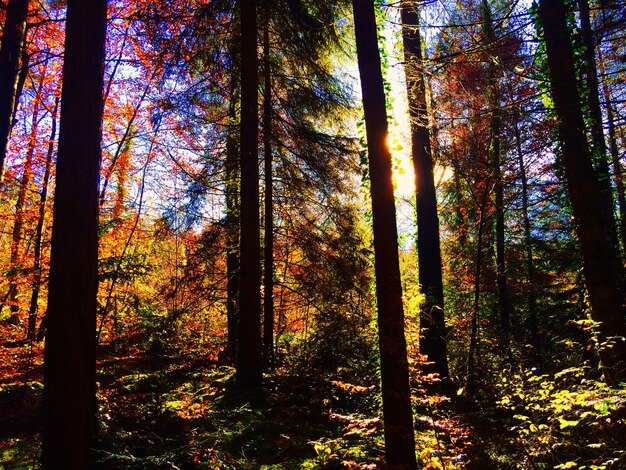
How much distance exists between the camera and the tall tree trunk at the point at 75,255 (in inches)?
149

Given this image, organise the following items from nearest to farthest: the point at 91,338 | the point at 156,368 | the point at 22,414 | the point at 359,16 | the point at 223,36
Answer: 1. the point at 91,338
2. the point at 359,16
3. the point at 22,414
4. the point at 223,36
5. the point at 156,368

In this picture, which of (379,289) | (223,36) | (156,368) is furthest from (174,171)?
(379,289)

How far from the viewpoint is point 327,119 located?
10914 mm

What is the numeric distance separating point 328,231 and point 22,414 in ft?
25.6

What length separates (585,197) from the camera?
484 cm

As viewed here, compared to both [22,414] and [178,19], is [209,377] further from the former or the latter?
[178,19]

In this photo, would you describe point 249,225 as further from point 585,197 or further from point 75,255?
point 585,197

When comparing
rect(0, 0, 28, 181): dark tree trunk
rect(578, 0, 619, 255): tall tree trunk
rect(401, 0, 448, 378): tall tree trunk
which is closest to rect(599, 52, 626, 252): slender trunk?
rect(578, 0, 619, 255): tall tree trunk

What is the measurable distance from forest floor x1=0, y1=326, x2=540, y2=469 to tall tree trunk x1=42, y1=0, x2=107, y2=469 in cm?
48

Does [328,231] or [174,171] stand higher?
[174,171]

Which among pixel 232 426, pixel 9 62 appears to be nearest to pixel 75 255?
pixel 232 426

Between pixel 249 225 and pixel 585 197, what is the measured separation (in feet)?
19.6

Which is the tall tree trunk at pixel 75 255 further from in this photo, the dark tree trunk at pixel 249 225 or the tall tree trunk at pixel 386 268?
the dark tree trunk at pixel 249 225

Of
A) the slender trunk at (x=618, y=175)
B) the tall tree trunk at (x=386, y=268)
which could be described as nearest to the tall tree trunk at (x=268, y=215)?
the tall tree trunk at (x=386, y=268)
